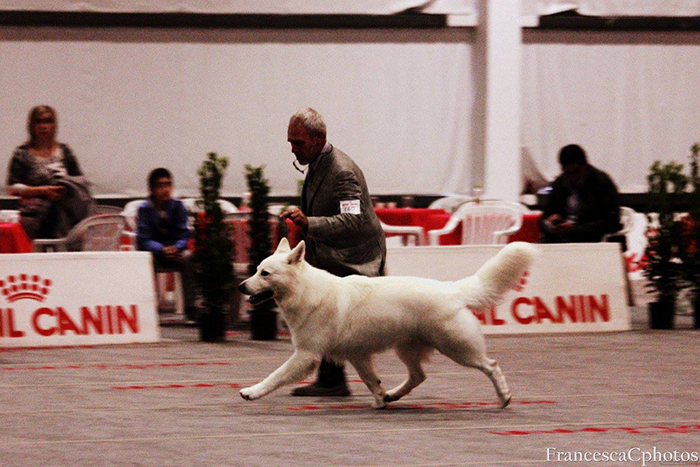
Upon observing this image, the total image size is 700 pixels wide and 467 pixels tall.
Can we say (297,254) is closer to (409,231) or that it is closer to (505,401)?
(505,401)

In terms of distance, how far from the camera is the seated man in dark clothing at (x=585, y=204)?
1052cm

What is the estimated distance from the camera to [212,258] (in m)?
9.41

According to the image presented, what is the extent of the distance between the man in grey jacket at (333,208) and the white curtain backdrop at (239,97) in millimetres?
9218

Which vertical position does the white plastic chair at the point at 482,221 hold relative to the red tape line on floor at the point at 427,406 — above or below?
above

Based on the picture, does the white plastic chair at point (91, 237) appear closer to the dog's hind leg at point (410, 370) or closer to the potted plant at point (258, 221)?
the potted plant at point (258, 221)

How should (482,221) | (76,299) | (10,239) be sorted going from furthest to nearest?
1. (482,221)
2. (10,239)
3. (76,299)

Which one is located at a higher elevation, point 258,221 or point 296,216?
point 296,216

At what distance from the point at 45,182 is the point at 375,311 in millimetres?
5187

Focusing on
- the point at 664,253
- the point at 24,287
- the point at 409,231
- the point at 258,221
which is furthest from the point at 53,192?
the point at 664,253

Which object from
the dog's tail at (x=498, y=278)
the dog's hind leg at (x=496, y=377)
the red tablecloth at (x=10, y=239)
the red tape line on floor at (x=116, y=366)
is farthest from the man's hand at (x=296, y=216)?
the red tablecloth at (x=10, y=239)

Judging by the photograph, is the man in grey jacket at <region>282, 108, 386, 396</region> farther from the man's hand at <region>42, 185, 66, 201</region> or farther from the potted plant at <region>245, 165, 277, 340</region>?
the man's hand at <region>42, 185, 66, 201</region>

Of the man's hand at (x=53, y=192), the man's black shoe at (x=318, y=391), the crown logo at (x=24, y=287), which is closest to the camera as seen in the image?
the man's black shoe at (x=318, y=391)

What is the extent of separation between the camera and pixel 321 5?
16.0 metres

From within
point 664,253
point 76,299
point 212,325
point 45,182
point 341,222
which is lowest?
point 212,325
